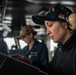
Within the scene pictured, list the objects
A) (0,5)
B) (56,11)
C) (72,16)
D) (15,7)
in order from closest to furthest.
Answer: (72,16), (56,11), (0,5), (15,7)

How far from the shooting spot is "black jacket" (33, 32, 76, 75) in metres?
1.54

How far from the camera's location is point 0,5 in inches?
210

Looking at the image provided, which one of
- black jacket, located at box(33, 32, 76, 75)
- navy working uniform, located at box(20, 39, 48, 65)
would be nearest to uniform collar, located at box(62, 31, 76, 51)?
black jacket, located at box(33, 32, 76, 75)

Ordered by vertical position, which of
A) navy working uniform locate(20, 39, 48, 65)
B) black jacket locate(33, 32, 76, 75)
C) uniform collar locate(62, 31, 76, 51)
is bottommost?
navy working uniform locate(20, 39, 48, 65)

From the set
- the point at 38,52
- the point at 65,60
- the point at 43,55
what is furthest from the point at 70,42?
the point at 38,52

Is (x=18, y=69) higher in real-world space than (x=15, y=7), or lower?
higher

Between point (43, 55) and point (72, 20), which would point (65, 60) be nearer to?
point (72, 20)

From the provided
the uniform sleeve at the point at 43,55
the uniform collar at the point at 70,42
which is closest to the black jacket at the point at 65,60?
the uniform collar at the point at 70,42

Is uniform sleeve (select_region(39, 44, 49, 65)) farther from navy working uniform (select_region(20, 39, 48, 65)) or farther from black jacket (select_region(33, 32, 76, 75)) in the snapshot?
black jacket (select_region(33, 32, 76, 75))

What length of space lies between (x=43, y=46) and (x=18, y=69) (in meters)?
1.93

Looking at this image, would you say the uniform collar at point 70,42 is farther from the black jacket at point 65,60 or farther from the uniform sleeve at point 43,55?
the uniform sleeve at point 43,55

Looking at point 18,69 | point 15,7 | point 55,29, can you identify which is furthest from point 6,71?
point 15,7

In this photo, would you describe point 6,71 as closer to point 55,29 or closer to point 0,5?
point 55,29

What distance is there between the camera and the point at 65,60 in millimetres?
1640
